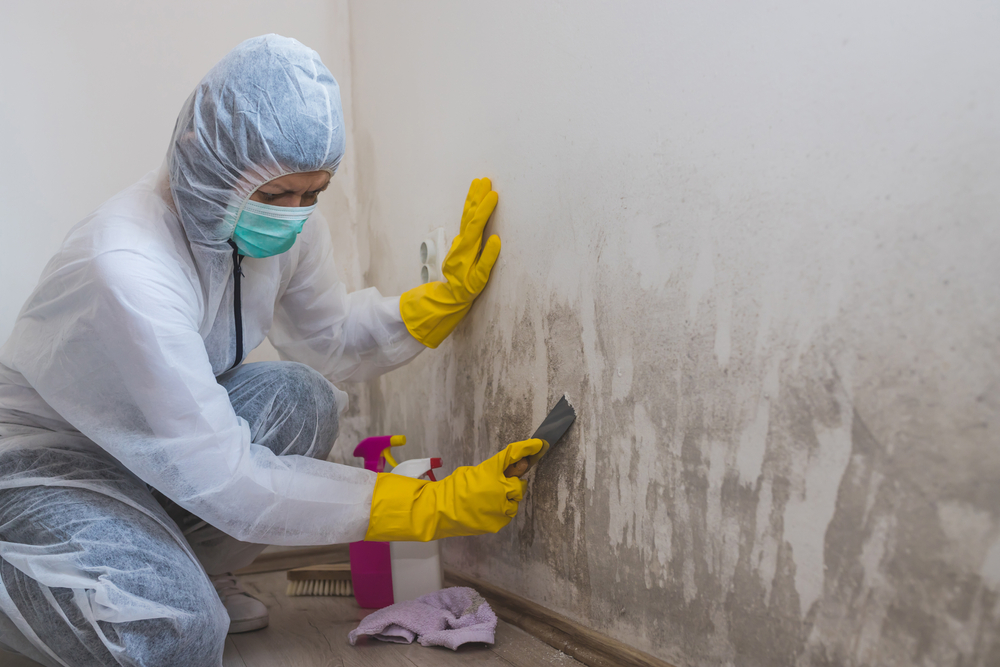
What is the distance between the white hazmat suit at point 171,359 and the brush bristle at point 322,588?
0.43 m

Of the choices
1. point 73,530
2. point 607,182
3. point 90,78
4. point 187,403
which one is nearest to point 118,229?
point 187,403

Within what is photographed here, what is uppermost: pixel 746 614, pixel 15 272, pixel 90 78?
pixel 90 78

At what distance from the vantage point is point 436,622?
1136 millimetres

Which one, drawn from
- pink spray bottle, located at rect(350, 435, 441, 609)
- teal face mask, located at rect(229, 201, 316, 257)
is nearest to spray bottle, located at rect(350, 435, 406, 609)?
pink spray bottle, located at rect(350, 435, 441, 609)

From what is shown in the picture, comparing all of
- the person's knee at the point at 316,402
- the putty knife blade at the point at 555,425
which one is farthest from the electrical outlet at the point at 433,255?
the putty knife blade at the point at 555,425

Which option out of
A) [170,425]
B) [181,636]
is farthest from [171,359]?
[181,636]

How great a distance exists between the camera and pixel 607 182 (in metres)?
1.00

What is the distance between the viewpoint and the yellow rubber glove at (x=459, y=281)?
125 centimetres

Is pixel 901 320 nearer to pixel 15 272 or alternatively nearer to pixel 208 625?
pixel 208 625

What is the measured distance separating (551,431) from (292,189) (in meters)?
0.57

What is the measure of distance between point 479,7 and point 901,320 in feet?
3.20

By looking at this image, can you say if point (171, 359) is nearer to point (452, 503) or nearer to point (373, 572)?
point (452, 503)

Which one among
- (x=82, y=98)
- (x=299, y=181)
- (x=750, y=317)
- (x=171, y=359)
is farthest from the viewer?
(x=82, y=98)

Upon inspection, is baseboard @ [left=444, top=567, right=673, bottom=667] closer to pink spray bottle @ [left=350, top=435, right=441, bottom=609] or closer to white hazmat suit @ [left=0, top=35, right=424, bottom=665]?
pink spray bottle @ [left=350, top=435, right=441, bottom=609]
